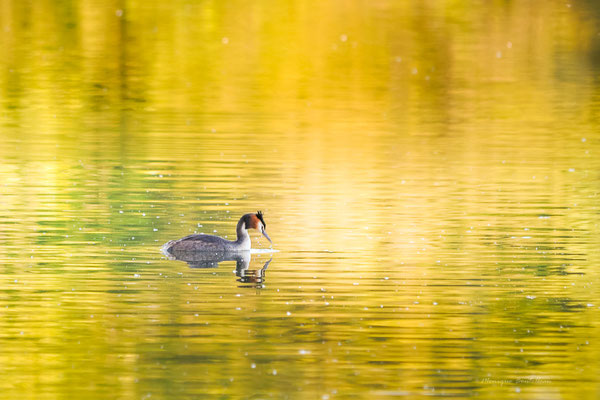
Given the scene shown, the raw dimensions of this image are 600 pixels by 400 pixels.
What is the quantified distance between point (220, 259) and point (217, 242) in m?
0.20

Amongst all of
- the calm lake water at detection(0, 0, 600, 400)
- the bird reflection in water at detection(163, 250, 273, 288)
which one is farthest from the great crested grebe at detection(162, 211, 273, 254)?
the calm lake water at detection(0, 0, 600, 400)

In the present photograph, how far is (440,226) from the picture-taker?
53.2ft

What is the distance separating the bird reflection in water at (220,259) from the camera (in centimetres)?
1335

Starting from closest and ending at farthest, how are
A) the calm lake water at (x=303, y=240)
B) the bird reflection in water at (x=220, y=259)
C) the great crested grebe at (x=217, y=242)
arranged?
the calm lake water at (x=303, y=240), the bird reflection in water at (x=220, y=259), the great crested grebe at (x=217, y=242)

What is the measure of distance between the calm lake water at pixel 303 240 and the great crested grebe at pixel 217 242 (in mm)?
225

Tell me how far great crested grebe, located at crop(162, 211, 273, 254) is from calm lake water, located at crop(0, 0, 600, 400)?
22 centimetres

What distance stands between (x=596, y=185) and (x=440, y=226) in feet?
17.2

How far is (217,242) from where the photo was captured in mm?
14336

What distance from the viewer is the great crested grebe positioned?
46.6 ft

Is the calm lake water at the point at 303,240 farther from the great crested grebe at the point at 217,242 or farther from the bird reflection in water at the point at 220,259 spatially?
the great crested grebe at the point at 217,242

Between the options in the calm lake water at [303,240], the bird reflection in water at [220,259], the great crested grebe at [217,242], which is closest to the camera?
the calm lake water at [303,240]

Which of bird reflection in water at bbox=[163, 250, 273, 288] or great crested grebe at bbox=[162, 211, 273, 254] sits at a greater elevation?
great crested grebe at bbox=[162, 211, 273, 254]

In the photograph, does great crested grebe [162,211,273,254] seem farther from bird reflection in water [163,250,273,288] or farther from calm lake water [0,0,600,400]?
calm lake water [0,0,600,400]

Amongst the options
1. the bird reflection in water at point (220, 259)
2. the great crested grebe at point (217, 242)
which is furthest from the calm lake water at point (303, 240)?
the great crested grebe at point (217, 242)
